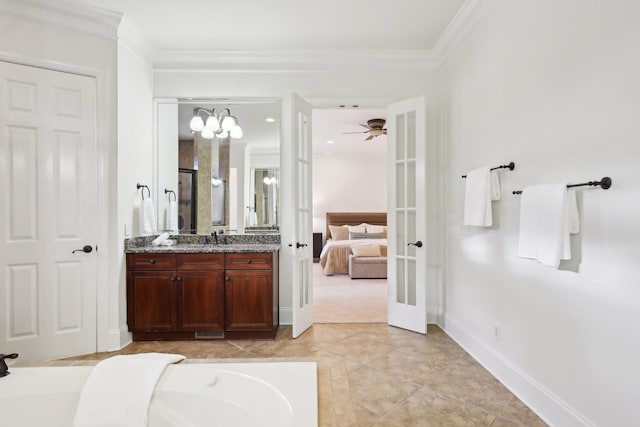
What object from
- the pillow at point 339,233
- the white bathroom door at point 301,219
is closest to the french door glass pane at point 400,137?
the white bathroom door at point 301,219

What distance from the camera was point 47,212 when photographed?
8.82 ft

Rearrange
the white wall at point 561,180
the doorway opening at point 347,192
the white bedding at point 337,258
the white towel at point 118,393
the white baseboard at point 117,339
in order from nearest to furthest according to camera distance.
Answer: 1. the white towel at point 118,393
2. the white wall at point 561,180
3. the white baseboard at point 117,339
4. the doorway opening at point 347,192
5. the white bedding at point 337,258

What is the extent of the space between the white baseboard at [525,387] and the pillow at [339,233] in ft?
15.9

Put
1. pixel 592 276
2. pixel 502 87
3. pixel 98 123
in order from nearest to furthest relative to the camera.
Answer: pixel 592 276, pixel 502 87, pixel 98 123

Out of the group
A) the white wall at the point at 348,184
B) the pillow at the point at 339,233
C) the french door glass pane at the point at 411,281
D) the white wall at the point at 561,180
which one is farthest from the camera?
the white wall at the point at 348,184

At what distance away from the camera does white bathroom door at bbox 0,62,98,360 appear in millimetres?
2549

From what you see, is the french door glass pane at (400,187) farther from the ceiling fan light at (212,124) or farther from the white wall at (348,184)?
the white wall at (348,184)

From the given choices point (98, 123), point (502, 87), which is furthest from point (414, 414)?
point (98, 123)

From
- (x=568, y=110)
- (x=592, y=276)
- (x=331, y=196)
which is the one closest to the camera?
(x=592, y=276)

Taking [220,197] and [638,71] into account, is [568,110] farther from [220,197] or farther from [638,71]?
[220,197]

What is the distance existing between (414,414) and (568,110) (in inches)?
75.6

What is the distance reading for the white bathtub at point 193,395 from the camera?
1343mm

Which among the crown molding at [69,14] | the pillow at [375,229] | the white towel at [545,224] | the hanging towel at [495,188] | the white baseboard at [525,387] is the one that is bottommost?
the white baseboard at [525,387]

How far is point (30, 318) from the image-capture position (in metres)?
2.62
